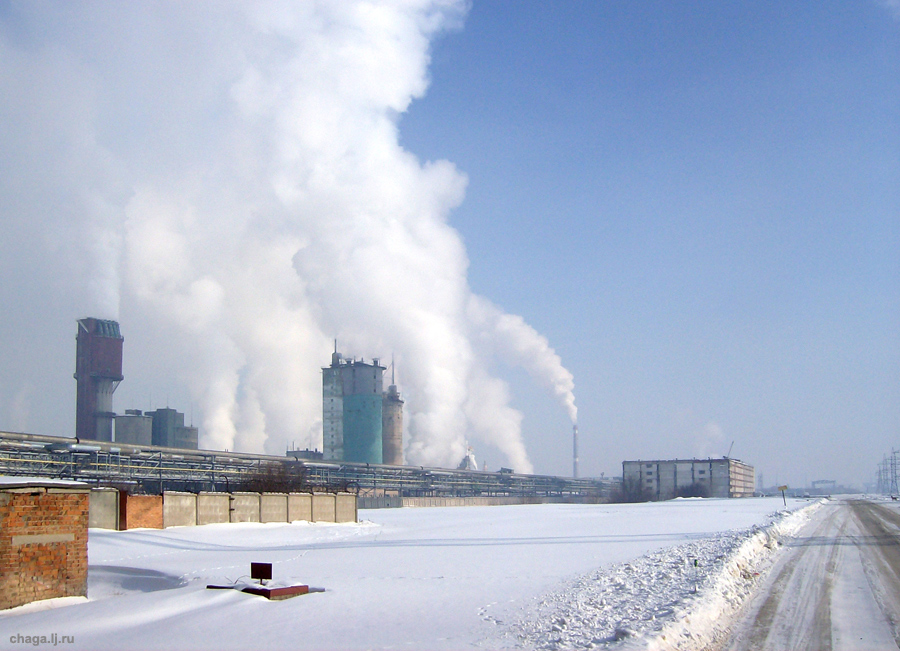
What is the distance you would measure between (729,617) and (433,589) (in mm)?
5216

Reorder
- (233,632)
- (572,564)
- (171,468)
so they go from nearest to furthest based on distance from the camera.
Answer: (233,632), (572,564), (171,468)

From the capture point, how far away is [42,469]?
161 feet

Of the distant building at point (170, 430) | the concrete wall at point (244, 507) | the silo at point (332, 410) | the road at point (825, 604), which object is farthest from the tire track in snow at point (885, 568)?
the distant building at point (170, 430)

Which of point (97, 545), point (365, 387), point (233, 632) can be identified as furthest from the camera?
point (365, 387)

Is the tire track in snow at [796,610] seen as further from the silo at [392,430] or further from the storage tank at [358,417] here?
the silo at [392,430]

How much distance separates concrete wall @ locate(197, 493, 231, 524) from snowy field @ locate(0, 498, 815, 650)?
27.1ft

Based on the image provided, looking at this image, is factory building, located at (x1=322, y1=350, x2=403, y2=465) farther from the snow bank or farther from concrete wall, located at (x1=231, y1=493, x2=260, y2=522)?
the snow bank

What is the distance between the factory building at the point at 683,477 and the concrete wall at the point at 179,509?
88.6 metres

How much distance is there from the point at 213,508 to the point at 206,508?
0.39 metres

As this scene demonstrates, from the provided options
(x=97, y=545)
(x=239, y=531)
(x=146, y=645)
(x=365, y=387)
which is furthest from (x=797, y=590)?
(x=365, y=387)

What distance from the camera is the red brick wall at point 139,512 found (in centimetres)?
2748

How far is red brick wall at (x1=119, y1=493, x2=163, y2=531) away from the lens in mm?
27484

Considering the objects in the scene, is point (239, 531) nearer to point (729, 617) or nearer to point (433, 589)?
point (433, 589)

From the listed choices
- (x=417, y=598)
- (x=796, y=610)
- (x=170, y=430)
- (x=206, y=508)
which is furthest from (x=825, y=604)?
(x=170, y=430)
